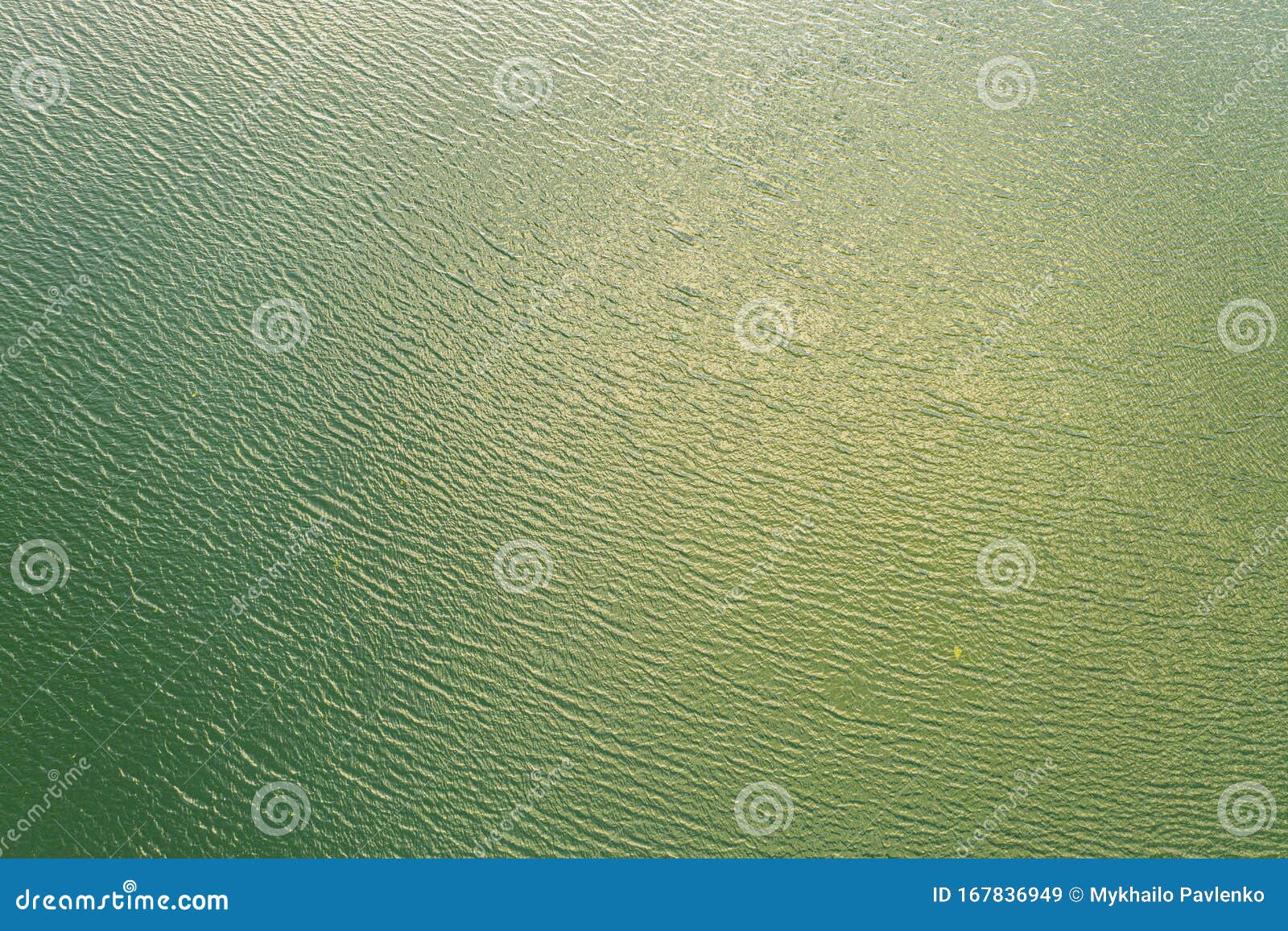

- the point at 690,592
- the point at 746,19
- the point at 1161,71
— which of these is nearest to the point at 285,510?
the point at 690,592

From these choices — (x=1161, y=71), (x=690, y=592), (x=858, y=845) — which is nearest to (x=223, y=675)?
(x=690, y=592)

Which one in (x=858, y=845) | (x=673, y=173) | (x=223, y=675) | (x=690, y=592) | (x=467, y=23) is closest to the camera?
(x=858, y=845)

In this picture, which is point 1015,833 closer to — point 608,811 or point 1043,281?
point 608,811

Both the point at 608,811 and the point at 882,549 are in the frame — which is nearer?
the point at 608,811

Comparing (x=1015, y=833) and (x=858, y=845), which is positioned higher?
(x=1015, y=833)

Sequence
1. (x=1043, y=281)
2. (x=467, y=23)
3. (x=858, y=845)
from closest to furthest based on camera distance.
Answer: (x=858, y=845) → (x=1043, y=281) → (x=467, y=23)

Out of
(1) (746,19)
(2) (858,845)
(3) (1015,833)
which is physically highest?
(1) (746,19)
